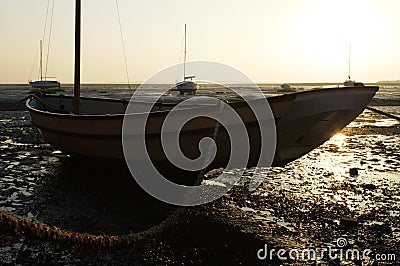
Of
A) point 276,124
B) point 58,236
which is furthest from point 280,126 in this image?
point 58,236

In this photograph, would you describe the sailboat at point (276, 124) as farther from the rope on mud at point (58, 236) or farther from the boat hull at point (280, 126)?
the rope on mud at point (58, 236)

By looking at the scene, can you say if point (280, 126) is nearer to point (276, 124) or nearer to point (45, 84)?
point (276, 124)

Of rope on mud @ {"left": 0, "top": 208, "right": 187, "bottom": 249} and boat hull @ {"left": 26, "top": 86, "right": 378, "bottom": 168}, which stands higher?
boat hull @ {"left": 26, "top": 86, "right": 378, "bottom": 168}

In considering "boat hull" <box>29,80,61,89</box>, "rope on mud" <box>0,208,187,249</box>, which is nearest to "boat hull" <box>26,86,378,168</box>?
"rope on mud" <box>0,208,187,249</box>

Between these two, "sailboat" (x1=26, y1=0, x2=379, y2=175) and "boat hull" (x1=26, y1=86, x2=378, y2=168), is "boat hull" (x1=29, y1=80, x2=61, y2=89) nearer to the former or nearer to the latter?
"sailboat" (x1=26, y1=0, x2=379, y2=175)

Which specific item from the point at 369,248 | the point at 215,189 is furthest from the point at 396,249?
the point at 215,189

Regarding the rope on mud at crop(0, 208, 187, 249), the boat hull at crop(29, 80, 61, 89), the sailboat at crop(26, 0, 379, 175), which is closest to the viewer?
the rope on mud at crop(0, 208, 187, 249)

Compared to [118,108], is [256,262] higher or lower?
lower

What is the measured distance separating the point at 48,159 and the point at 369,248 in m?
10.3

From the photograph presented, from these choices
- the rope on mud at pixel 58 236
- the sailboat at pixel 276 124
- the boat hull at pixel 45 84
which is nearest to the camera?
the rope on mud at pixel 58 236

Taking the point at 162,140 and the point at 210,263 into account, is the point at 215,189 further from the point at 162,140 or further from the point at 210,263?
the point at 210,263

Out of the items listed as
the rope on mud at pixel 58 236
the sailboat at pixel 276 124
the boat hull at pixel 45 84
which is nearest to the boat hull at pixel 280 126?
the sailboat at pixel 276 124

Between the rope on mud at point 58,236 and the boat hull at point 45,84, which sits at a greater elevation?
the boat hull at point 45,84

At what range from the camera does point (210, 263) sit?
5.80 metres
